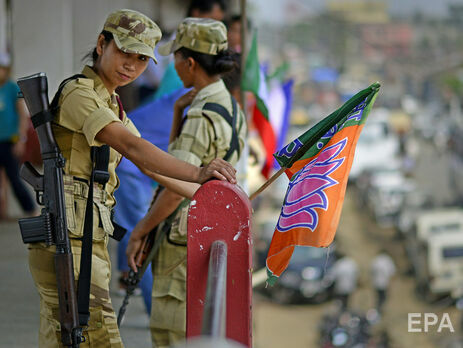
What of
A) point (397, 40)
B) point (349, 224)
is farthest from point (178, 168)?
point (397, 40)

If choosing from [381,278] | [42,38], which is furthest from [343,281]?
[42,38]

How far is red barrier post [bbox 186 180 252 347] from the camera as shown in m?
3.01

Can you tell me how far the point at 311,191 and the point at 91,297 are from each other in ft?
2.82

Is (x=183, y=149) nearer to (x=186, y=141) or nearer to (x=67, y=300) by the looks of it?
(x=186, y=141)

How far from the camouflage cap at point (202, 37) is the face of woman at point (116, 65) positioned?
0.61 metres

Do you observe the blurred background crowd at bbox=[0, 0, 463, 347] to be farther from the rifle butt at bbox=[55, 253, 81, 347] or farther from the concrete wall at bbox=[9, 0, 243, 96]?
the rifle butt at bbox=[55, 253, 81, 347]

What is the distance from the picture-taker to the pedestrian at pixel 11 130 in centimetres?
821

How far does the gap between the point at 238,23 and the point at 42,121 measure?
3697 millimetres

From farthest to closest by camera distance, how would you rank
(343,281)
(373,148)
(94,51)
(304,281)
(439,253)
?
1. (373,148)
2. (439,253)
3. (343,281)
4. (304,281)
5. (94,51)

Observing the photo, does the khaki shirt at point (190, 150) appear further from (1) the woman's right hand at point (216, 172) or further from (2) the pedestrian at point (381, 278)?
(2) the pedestrian at point (381, 278)

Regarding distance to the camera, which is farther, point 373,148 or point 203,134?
point 373,148

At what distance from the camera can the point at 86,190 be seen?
305 centimetres

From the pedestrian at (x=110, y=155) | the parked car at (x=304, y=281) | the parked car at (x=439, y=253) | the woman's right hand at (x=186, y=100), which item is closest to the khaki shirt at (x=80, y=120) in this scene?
the pedestrian at (x=110, y=155)

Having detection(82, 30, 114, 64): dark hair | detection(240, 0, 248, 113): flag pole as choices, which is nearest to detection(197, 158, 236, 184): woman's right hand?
detection(82, 30, 114, 64): dark hair
